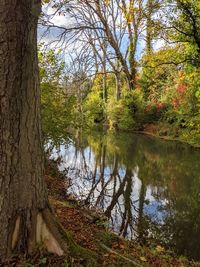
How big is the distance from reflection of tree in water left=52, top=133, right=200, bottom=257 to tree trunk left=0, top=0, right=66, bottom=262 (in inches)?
146

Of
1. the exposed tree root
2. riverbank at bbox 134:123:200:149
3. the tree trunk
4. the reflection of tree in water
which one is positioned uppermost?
the tree trunk

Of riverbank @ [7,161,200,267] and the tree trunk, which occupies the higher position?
the tree trunk

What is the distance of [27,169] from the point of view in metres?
3.20

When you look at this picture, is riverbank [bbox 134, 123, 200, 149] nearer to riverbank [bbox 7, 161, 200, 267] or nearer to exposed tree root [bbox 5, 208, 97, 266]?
riverbank [bbox 7, 161, 200, 267]

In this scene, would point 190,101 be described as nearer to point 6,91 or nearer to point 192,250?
point 192,250

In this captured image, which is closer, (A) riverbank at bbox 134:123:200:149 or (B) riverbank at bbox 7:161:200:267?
(B) riverbank at bbox 7:161:200:267

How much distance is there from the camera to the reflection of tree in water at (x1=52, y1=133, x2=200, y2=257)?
7.11m

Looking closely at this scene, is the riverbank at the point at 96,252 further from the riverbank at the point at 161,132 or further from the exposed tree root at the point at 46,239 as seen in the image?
the riverbank at the point at 161,132

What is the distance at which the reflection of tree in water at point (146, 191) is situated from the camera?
7.11 metres

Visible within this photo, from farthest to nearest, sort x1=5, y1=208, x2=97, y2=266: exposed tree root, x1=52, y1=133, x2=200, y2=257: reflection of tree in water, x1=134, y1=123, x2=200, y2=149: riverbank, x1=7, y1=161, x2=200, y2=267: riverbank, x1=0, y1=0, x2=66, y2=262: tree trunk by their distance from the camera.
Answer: x1=134, y1=123, x2=200, y2=149: riverbank < x1=52, y1=133, x2=200, y2=257: reflection of tree in water < x1=7, y1=161, x2=200, y2=267: riverbank < x1=5, y1=208, x2=97, y2=266: exposed tree root < x1=0, y1=0, x2=66, y2=262: tree trunk

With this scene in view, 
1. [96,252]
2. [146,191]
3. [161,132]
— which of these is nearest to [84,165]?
[146,191]

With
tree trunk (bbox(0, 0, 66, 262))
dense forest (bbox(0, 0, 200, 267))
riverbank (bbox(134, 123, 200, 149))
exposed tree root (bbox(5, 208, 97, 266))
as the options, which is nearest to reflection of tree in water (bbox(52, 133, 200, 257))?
dense forest (bbox(0, 0, 200, 267))

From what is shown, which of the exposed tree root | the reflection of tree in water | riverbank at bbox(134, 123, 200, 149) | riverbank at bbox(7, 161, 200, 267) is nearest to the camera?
the exposed tree root

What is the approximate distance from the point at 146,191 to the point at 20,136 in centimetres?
751
